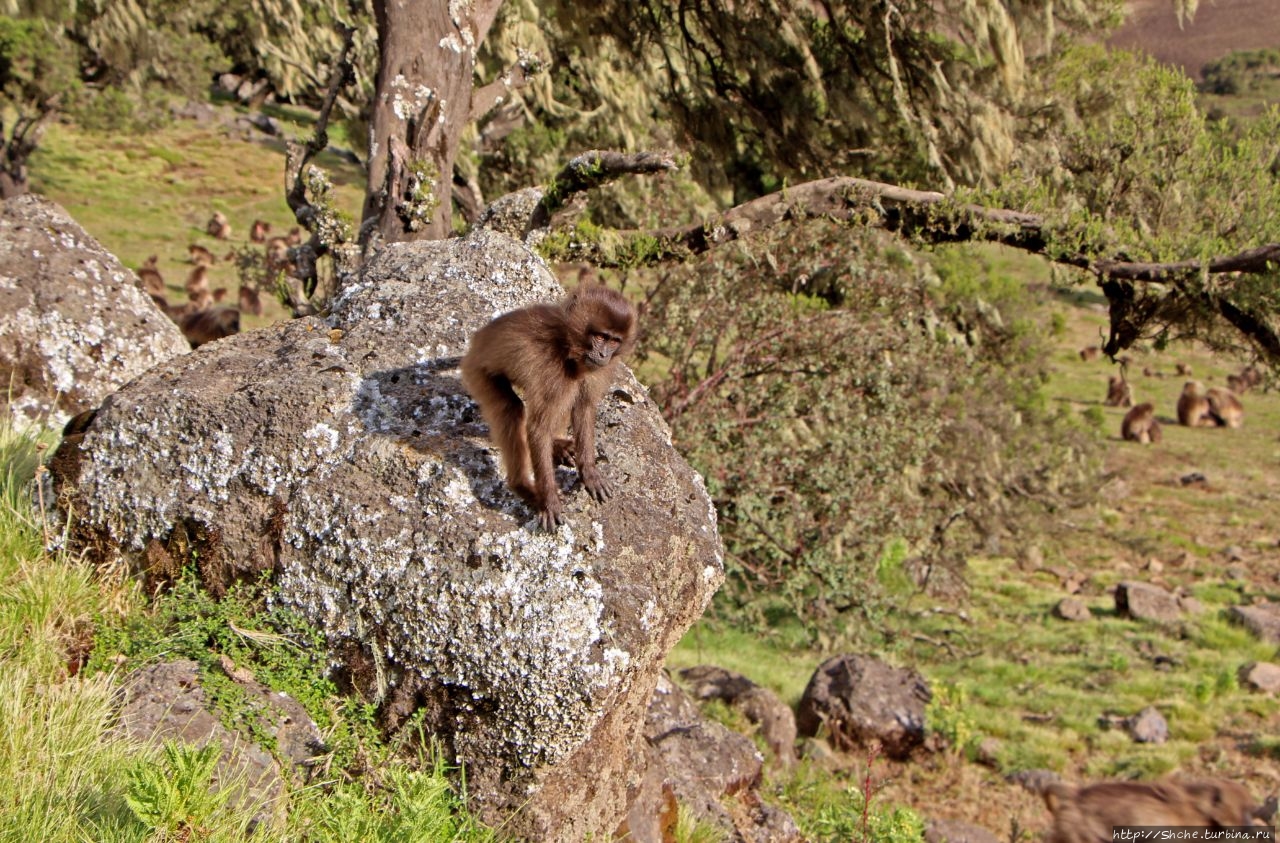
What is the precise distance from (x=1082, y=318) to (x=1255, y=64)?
5009 cm

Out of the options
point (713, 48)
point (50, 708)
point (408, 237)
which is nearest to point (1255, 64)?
point (713, 48)

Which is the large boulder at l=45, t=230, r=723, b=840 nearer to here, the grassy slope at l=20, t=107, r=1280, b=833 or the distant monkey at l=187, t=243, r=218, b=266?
the grassy slope at l=20, t=107, r=1280, b=833

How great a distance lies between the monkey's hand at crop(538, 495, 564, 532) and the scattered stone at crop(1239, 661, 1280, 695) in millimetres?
13246

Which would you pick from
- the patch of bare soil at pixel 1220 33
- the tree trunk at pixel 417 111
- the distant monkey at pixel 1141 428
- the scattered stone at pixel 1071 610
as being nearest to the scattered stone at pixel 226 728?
the tree trunk at pixel 417 111

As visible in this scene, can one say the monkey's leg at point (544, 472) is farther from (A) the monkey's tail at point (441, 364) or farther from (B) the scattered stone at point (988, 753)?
(B) the scattered stone at point (988, 753)

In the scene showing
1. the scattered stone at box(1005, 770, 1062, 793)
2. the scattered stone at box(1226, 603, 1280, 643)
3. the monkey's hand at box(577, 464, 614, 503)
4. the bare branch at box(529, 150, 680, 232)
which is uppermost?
the bare branch at box(529, 150, 680, 232)

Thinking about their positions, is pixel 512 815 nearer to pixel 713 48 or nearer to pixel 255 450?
pixel 255 450

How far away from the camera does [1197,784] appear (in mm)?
4910

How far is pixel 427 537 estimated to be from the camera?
4.48 meters

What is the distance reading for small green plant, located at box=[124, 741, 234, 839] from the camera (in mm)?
3262

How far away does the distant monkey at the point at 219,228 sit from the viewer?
31.3 m

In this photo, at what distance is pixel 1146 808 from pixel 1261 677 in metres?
11.4

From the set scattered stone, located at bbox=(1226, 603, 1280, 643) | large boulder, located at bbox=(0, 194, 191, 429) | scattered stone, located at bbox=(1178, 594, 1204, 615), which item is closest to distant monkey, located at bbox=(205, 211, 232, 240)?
large boulder, located at bbox=(0, 194, 191, 429)

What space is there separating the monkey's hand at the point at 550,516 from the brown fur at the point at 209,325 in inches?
507
